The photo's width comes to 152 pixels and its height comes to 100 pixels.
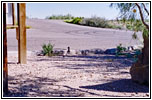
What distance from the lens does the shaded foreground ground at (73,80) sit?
5.76 m

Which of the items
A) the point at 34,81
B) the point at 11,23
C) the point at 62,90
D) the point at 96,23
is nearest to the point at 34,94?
the point at 62,90

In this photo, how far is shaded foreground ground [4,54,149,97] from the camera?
18.9ft

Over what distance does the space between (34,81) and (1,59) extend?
1540 millimetres

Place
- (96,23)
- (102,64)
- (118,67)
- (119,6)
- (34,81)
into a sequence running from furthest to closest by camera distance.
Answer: (96,23)
(102,64)
(118,67)
(34,81)
(119,6)

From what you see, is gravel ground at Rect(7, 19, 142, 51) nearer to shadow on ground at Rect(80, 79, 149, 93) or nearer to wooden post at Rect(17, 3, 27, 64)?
wooden post at Rect(17, 3, 27, 64)

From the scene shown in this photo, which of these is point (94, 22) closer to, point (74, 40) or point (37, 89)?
point (74, 40)

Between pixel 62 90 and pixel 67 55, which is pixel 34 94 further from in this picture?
pixel 67 55

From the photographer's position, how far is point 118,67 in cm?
886

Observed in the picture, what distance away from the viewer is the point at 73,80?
22.6ft

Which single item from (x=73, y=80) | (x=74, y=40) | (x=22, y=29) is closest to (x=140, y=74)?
(x=73, y=80)

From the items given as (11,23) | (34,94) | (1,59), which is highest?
(11,23)

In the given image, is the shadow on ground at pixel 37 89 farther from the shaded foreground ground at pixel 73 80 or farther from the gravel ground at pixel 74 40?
the gravel ground at pixel 74 40

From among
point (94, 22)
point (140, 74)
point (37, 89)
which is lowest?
point (37, 89)

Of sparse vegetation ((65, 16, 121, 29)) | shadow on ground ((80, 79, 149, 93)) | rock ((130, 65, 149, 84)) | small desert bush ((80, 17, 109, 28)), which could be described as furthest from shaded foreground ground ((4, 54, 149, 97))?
small desert bush ((80, 17, 109, 28))
